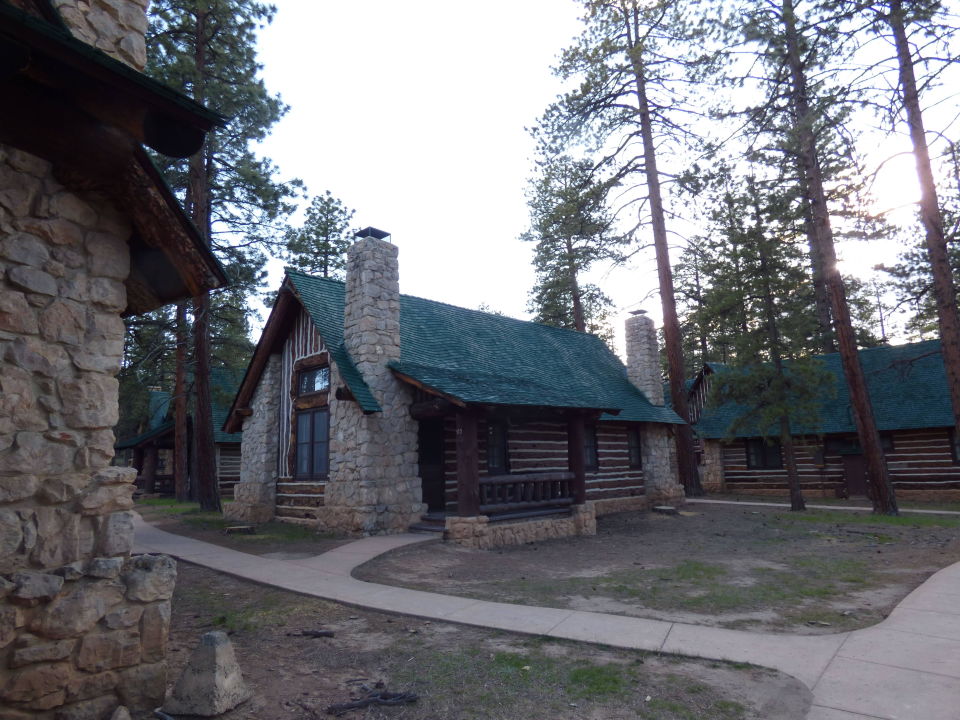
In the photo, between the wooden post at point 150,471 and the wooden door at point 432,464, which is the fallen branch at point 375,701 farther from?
the wooden post at point 150,471

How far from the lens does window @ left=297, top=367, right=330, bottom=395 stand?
48.9 ft

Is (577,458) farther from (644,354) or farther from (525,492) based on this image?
(644,354)

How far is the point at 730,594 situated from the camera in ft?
25.9

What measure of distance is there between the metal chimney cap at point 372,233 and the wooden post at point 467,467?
5.04m

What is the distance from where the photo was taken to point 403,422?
13773 millimetres

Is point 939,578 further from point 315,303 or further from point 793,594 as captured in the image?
point 315,303

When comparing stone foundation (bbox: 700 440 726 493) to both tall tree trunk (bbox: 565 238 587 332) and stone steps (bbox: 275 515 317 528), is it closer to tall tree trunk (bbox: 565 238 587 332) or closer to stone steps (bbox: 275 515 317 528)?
tall tree trunk (bbox: 565 238 587 332)

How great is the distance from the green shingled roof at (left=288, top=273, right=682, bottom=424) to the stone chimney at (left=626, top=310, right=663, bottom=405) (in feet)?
1.54

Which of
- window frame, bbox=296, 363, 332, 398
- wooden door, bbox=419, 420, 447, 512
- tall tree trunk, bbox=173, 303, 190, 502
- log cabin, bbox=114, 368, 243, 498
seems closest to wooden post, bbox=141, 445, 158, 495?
log cabin, bbox=114, 368, 243, 498

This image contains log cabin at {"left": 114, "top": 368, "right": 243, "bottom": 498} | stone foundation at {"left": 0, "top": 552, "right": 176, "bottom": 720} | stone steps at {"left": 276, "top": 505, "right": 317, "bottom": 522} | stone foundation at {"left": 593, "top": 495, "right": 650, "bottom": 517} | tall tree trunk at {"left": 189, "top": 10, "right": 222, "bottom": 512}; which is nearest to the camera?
stone foundation at {"left": 0, "top": 552, "right": 176, "bottom": 720}

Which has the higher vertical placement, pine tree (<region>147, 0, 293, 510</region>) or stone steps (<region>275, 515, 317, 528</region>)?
pine tree (<region>147, 0, 293, 510</region>)

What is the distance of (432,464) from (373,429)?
105 inches

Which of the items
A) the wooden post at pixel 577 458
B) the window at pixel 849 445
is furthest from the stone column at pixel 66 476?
the window at pixel 849 445

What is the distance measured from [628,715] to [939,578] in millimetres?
7109
